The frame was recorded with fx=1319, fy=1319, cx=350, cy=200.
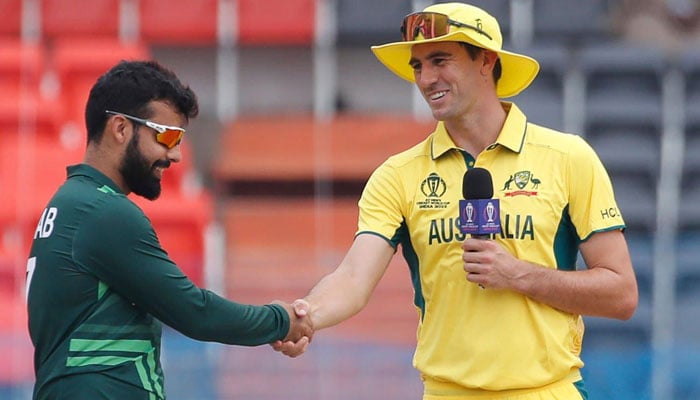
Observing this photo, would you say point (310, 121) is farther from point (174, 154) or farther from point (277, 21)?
point (174, 154)

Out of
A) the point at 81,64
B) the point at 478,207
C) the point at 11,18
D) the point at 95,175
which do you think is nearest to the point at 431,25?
the point at 478,207

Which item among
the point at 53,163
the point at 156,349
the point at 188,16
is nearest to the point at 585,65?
the point at 188,16

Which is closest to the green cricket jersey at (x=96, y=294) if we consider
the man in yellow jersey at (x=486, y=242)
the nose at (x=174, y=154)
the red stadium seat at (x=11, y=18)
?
the nose at (x=174, y=154)

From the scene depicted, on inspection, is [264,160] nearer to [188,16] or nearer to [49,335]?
[188,16]

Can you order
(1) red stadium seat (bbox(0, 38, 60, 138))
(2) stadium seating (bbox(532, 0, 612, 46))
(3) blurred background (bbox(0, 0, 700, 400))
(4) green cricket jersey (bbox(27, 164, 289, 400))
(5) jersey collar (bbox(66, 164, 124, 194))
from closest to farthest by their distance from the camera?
(4) green cricket jersey (bbox(27, 164, 289, 400))
(5) jersey collar (bbox(66, 164, 124, 194))
(3) blurred background (bbox(0, 0, 700, 400))
(1) red stadium seat (bbox(0, 38, 60, 138))
(2) stadium seating (bbox(532, 0, 612, 46))

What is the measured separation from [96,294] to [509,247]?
140cm

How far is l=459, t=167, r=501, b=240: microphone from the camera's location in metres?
4.26

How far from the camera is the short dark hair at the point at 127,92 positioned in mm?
4199

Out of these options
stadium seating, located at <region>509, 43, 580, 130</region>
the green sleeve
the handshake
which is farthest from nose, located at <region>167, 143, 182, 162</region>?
stadium seating, located at <region>509, 43, 580, 130</region>

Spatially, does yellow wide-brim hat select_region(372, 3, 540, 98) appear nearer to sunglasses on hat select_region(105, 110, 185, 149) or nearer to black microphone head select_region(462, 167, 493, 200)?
black microphone head select_region(462, 167, 493, 200)

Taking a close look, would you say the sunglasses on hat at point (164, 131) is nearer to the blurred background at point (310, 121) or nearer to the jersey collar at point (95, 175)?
the jersey collar at point (95, 175)

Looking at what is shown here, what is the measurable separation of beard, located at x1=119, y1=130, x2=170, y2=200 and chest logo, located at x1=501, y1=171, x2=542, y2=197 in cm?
118

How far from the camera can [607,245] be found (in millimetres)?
4484

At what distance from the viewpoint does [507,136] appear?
4.63 m
